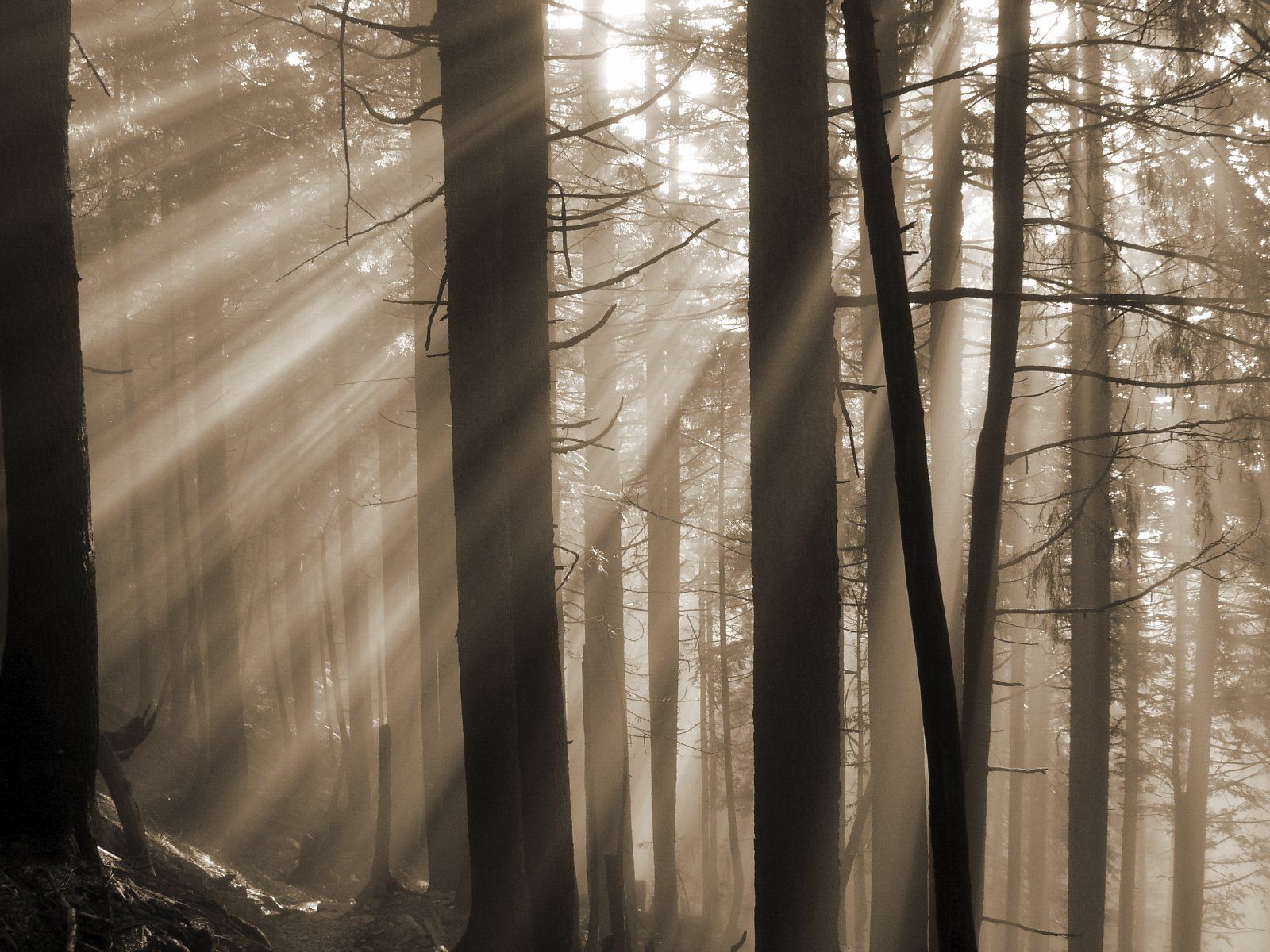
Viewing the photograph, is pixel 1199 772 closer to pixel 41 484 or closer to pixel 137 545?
pixel 41 484

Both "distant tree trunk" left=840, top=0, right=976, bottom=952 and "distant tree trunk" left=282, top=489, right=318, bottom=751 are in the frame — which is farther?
"distant tree trunk" left=282, top=489, right=318, bottom=751

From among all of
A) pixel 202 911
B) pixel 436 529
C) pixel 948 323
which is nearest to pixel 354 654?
pixel 436 529

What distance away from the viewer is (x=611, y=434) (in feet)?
60.1

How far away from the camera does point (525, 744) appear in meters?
6.04

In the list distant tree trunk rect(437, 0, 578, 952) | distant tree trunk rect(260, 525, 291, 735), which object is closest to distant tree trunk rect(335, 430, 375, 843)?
distant tree trunk rect(260, 525, 291, 735)

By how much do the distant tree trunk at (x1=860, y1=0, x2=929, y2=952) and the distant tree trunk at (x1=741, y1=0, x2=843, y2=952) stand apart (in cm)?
241

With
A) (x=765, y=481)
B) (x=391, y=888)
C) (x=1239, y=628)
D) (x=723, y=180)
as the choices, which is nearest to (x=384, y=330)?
(x=723, y=180)

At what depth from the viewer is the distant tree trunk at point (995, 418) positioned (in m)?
6.77

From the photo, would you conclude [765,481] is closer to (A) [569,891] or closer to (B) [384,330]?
(A) [569,891]

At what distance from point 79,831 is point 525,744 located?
265 centimetres

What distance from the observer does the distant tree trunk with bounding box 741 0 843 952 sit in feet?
16.7

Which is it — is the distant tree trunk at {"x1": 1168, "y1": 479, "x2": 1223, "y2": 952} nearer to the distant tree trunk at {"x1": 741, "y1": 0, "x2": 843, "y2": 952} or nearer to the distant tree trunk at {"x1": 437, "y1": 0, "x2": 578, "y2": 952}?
the distant tree trunk at {"x1": 741, "y1": 0, "x2": 843, "y2": 952}

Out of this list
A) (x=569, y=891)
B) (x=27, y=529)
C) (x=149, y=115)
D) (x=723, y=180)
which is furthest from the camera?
(x=149, y=115)

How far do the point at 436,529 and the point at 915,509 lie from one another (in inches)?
277
